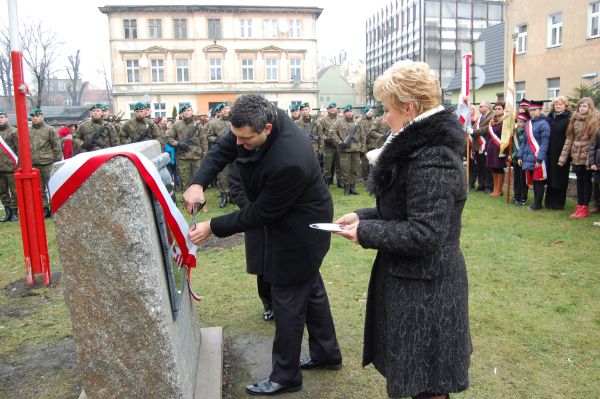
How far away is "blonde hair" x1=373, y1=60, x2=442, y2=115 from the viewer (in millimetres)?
2174

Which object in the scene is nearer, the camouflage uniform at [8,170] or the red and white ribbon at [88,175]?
the red and white ribbon at [88,175]

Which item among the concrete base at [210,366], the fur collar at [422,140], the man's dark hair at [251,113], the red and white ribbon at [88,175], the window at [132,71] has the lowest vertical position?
the concrete base at [210,366]

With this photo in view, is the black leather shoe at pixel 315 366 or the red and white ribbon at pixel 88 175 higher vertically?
the red and white ribbon at pixel 88 175

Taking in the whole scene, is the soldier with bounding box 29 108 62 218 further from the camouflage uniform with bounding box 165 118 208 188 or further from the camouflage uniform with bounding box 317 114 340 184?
the camouflage uniform with bounding box 317 114 340 184

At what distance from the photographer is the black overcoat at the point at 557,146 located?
29.4 ft

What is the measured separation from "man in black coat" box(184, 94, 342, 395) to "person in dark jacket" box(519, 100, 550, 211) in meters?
7.01

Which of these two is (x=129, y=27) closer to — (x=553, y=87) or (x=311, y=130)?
(x=553, y=87)

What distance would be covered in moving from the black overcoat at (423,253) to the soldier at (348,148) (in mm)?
9908

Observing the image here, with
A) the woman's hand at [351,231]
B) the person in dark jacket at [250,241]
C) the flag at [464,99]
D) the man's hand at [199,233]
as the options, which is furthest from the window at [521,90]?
the woman's hand at [351,231]

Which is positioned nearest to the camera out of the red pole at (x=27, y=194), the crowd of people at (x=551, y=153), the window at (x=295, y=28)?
the red pole at (x=27, y=194)

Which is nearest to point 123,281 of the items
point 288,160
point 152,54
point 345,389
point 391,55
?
point 288,160

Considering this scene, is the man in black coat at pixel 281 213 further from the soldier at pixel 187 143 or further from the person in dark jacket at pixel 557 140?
the soldier at pixel 187 143

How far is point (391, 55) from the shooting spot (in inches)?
2299

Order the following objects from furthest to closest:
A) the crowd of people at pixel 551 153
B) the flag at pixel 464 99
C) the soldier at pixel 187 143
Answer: the soldier at pixel 187 143 < the flag at pixel 464 99 < the crowd of people at pixel 551 153
